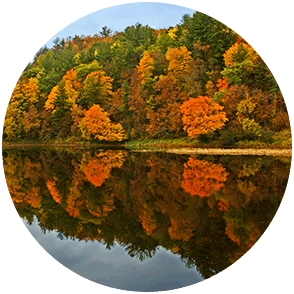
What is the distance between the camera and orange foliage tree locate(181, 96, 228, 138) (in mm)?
6781

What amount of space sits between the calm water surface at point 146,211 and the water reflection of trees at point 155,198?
14 millimetres

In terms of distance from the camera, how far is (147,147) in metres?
7.39

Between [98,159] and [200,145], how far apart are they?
2.58 meters

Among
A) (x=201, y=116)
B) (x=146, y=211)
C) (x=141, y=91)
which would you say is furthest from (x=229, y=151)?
(x=146, y=211)

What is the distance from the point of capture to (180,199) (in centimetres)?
460

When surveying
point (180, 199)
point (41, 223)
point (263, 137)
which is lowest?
point (41, 223)

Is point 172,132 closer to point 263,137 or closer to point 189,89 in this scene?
point 189,89

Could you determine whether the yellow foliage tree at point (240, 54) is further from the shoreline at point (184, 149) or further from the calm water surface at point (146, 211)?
the calm water surface at point (146, 211)

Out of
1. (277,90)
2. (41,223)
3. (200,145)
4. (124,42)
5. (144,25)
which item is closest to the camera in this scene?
(41,223)

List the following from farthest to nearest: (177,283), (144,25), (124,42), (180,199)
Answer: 1. (124,42)
2. (144,25)
3. (180,199)
4. (177,283)

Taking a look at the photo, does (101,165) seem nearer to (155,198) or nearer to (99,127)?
(99,127)

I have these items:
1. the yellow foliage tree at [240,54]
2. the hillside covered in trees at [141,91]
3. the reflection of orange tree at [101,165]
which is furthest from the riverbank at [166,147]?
the yellow foliage tree at [240,54]

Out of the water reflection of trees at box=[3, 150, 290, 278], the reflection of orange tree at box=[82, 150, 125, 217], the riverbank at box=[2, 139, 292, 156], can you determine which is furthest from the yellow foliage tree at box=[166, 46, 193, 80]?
the reflection of orange tree at box=[82, 150, 125, 217]

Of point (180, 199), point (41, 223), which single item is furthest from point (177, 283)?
point (41, 223)
